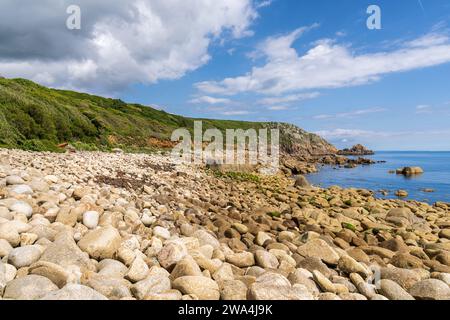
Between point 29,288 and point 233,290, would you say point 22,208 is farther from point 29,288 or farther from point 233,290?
point 233,290

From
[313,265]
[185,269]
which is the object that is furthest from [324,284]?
[185,269]

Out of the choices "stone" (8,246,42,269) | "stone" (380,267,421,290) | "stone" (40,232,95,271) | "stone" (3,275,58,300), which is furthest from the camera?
"stone" (380,267,421,290)

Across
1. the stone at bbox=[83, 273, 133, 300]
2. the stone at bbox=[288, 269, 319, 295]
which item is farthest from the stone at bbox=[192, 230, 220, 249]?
the stone at bbox=[83, 273, 133, 300]

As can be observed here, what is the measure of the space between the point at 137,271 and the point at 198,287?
0.88 metres

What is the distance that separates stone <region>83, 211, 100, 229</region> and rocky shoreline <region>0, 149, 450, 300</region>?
20 mm

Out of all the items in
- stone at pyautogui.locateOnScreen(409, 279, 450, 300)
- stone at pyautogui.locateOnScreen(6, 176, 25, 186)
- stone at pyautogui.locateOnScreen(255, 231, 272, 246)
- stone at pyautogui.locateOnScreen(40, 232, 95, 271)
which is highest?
stone at pyautogui.locateOnScreen(6, 176, 25, 186)

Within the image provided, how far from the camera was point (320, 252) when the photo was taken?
6.20 metres

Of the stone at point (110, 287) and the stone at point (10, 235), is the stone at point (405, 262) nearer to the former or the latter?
the stone at point (110, 287)

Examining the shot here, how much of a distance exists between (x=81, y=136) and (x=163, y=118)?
34791 millimetres

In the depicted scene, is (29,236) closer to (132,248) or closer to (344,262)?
(132,248)

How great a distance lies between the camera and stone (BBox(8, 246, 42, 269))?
4.03m

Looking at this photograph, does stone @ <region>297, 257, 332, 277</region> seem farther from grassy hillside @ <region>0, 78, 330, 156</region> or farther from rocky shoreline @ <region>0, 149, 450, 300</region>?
grassy hillside @ <region>0, 78, 330, 156</region>
